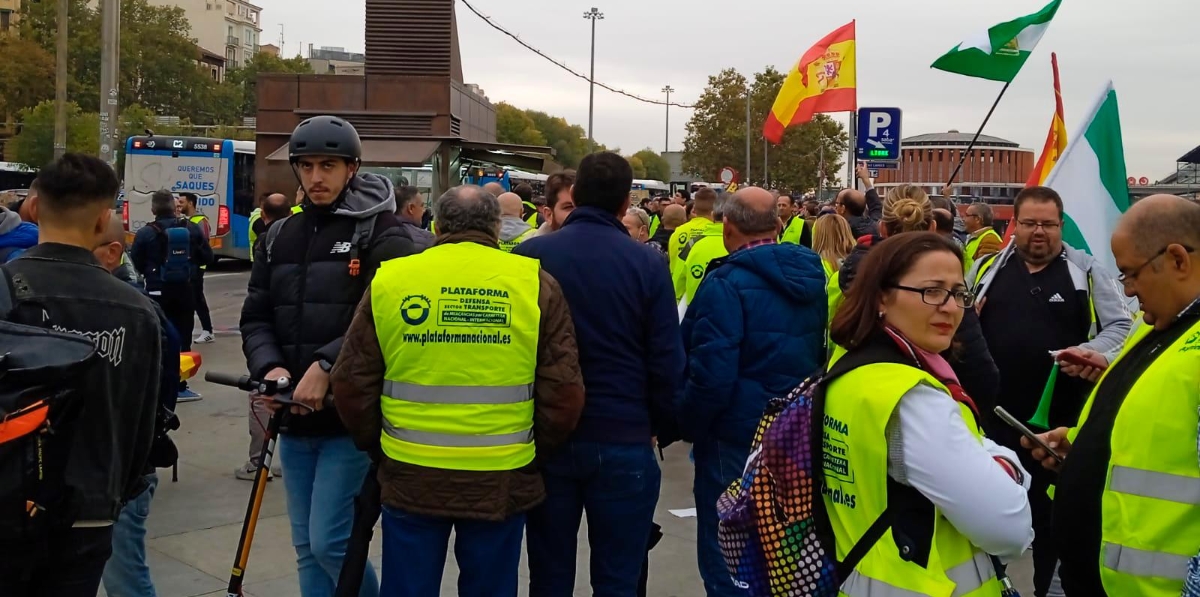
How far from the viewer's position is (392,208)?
4.40 metres

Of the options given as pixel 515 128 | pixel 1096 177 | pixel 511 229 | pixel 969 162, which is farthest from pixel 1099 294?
pixel 515 128

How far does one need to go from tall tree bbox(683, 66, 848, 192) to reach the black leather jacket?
48758mm

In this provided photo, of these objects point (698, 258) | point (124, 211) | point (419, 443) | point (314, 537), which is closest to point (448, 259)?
point (419, 443)

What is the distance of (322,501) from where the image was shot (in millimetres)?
4109

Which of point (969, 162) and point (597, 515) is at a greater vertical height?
point (969, 162)

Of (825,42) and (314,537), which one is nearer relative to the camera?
(314,537)

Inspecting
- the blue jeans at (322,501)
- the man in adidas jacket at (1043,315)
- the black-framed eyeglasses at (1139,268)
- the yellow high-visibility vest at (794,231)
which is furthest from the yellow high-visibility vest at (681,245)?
the black-framed eyeglasses at (1139,268)

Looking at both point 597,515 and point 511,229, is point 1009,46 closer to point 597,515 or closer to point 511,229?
point 511,229

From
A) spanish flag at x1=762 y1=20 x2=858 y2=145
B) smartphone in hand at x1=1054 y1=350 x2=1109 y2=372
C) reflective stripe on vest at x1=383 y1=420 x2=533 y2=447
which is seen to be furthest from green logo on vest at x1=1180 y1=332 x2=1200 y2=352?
spanish flag at x1=762 y1=20 x2=858 y2=145

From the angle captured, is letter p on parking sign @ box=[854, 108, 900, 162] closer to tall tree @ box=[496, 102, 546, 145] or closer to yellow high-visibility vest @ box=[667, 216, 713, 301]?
yellow high-visibility vest @ box=[667, 216, 713, 301]

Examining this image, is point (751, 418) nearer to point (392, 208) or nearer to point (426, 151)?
point (392, 208)

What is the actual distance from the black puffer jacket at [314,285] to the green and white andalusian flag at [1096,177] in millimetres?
3740

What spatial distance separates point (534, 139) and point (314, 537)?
10655 centimetres

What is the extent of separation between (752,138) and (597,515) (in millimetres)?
53458
